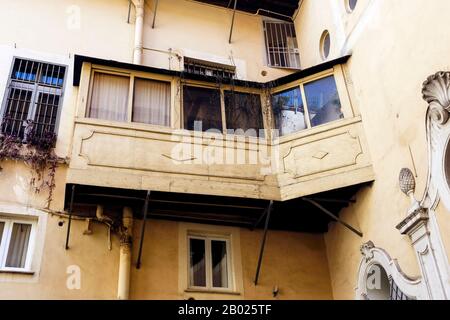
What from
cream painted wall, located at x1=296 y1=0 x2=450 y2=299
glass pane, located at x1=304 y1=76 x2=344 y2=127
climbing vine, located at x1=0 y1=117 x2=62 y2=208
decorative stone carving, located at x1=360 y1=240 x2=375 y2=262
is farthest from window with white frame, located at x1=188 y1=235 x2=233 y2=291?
glass pane, located at x1=304 y1=76 x2=344 y2=127

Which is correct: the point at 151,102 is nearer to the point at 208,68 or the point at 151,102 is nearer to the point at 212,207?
the point at 212,207

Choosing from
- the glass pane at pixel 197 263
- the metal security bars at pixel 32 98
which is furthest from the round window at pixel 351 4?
the metal security bars at pixel 32 98

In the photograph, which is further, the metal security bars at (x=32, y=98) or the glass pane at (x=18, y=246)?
the metal security bars at (x=32, y=98)

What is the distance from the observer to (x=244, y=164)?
1027 centimetres

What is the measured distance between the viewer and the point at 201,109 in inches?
430

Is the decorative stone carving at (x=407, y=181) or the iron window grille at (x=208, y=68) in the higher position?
the iron window grille at (x=208, y=68)

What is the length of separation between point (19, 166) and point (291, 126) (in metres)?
5.58

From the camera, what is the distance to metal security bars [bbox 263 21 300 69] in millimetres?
14125

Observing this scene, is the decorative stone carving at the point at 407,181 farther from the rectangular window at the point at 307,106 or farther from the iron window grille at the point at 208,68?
the iron window grille at the point at 208,68

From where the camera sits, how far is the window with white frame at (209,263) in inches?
404

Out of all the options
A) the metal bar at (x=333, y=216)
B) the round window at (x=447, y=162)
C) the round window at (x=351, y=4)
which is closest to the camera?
the round window at (x=447, y=162)

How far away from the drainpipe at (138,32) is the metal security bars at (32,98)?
1727 millimetres

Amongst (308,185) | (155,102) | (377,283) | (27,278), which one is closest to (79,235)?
(27,278)

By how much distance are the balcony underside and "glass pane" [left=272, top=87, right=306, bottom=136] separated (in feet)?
5.36
